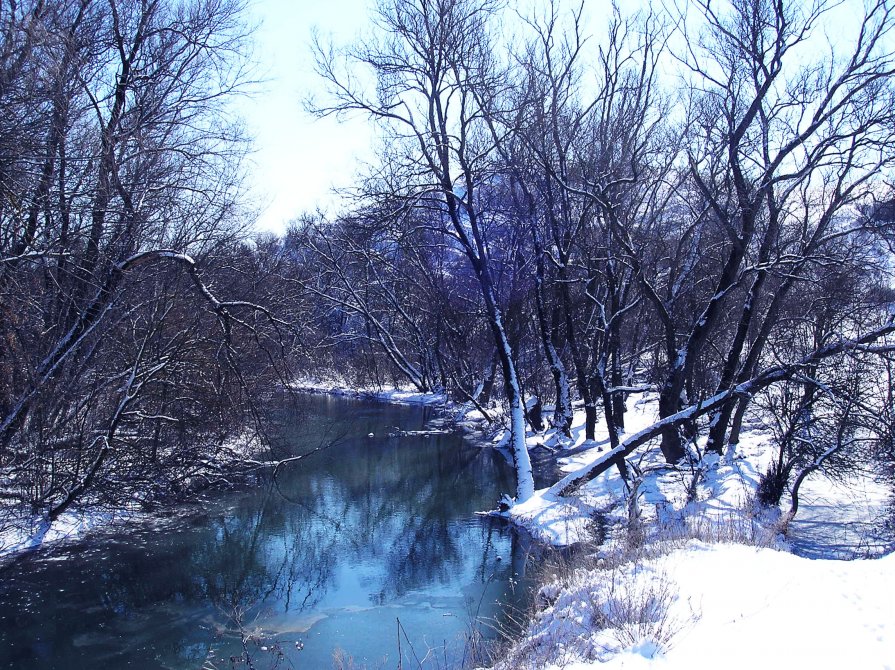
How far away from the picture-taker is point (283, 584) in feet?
32.3

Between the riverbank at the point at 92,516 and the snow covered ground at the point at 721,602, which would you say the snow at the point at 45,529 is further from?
the snow covered ground at the point at 721,602

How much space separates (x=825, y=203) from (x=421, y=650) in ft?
41.9

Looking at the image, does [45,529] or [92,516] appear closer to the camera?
[45,529]

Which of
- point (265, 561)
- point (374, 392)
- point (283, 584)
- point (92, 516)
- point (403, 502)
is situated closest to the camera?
point (283, 584)

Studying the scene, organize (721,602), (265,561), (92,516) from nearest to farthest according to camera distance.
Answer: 1. (721,602)
2. (265,561)
3. (92,516)

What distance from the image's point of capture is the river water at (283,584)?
7750 millimetres

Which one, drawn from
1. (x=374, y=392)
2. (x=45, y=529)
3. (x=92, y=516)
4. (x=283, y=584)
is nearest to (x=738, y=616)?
(x=283, y=584)

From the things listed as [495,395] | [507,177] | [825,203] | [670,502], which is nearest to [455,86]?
[507,177]

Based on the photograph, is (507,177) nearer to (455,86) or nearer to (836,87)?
(455,86)

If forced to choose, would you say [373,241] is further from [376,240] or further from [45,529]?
[45,529]

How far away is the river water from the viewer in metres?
7.75

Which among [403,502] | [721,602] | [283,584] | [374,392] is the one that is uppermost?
[374,392]

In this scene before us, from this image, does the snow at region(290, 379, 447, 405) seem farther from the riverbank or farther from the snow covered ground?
the snow covered ground

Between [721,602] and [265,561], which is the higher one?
[721,602]
